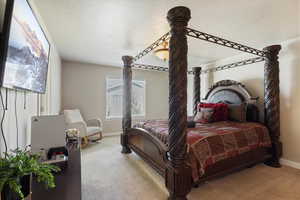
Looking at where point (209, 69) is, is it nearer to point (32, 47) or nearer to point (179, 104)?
point (179, 104)

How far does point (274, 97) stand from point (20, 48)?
3548mm

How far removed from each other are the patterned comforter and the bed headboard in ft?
1.46

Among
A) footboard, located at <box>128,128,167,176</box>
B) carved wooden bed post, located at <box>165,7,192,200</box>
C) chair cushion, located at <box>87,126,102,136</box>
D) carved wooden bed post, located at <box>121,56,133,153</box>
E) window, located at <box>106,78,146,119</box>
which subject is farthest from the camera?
window, located at <box>106,78,146,119</box>

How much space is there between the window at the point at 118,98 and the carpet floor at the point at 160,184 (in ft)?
7.79

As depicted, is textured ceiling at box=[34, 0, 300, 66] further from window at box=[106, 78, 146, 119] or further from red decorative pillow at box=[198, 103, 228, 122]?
window at box=[106, 78, 146, 119]

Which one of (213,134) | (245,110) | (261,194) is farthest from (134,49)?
(261,194)

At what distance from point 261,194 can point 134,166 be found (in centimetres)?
185

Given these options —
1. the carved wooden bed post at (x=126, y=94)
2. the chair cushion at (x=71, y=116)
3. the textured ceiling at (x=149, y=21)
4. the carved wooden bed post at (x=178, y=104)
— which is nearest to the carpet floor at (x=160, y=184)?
the carved wooden bed post at (x=178, y=104)

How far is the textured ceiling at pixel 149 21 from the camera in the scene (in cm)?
174

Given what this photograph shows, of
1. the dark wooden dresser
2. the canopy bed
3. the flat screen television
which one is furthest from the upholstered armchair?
the dark wooden dresser

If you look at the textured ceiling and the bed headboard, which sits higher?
the textured ceiling

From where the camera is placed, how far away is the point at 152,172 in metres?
2.39

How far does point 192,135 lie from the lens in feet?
6.38

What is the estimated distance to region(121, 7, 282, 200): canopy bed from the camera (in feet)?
5.24
